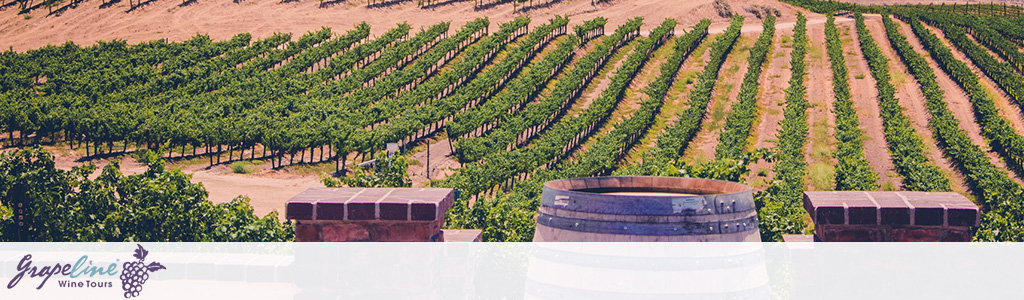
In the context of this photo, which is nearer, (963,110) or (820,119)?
(820,119)

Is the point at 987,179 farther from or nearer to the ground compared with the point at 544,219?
nearer to the ground

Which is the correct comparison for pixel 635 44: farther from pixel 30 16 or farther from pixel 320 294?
pixel 320 294

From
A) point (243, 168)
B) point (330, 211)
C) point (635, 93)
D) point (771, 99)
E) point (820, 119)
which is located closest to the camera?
point (330, 211)

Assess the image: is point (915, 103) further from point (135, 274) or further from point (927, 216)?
point (135, 274)

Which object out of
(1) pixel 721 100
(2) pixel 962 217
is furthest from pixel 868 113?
(2) pixel 962 217

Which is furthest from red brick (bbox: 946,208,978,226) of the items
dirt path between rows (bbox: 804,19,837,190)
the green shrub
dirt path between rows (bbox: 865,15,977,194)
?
the green shrub

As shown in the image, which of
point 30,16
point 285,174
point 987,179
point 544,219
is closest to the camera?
point 544,219

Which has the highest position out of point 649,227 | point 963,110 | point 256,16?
point 649,227

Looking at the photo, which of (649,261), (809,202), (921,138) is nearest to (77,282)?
(649,261)
